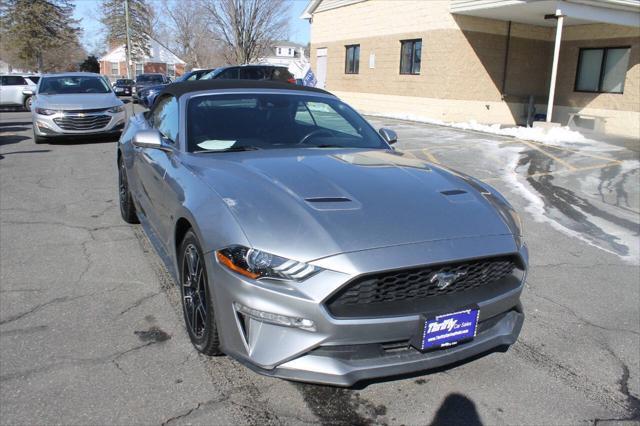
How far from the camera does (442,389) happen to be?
9.46 feet

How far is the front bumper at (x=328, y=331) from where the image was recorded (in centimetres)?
232

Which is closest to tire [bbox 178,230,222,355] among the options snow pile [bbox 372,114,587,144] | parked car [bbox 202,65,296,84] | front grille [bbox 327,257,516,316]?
front grille [bbox 327,257,516,316]

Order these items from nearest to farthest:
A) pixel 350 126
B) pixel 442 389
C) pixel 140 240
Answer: pixel 442 389 < pixel 350 126 < pixel 140 240

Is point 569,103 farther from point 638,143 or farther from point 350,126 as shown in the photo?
point 350,126

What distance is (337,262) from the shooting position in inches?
92.3

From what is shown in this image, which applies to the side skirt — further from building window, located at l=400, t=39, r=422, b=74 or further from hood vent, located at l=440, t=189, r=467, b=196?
building window, located at l=400, t=39, r=422, b=74

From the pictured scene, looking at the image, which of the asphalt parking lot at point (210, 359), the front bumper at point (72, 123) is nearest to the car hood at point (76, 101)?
the front bumper at point (72, 123)

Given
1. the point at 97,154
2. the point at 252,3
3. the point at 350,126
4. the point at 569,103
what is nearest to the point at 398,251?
the point at 350,126

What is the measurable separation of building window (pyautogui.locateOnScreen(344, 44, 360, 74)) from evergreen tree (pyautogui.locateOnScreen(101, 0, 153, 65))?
145ft

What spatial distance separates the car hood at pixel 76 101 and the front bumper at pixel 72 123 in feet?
0.53

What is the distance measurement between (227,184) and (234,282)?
0.73m

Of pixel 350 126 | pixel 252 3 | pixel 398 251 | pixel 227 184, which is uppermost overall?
pixel 252 3

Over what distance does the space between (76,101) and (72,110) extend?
0.88 feet

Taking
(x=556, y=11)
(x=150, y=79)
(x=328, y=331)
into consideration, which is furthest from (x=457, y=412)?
(x=150, y=79)
